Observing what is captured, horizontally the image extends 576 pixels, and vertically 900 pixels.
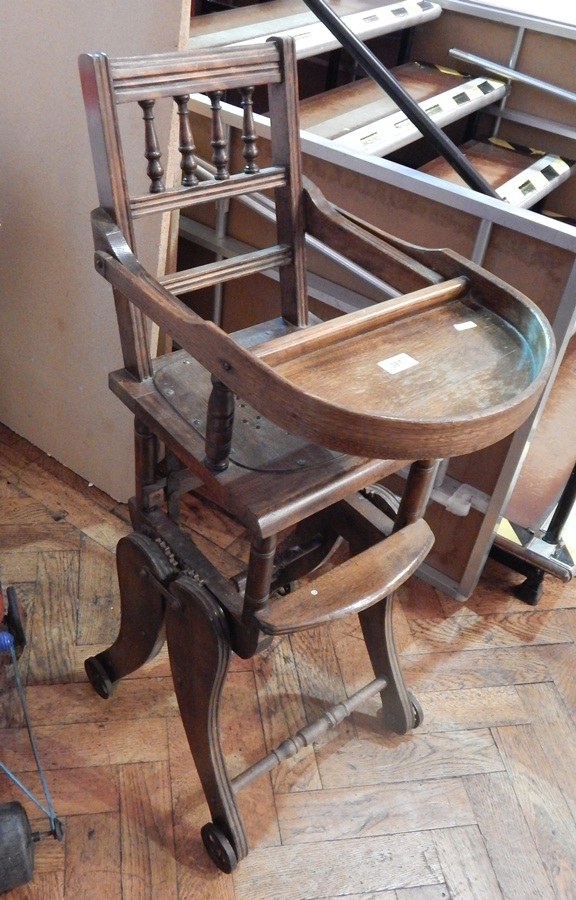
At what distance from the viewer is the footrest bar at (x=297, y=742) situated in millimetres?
1234

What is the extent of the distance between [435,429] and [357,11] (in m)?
1.68

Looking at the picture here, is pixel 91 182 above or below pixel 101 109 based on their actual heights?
below

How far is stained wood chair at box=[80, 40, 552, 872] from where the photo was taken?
88cm

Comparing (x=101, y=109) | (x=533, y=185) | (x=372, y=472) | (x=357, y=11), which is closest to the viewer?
(x=101, y=109)

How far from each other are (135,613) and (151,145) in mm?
686

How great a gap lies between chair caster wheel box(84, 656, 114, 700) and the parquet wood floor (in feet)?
0.08

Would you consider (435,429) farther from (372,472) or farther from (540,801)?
(540,801)

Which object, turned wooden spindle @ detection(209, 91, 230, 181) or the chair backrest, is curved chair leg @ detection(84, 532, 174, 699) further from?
turned wooden spindle @ detection(209, 91, 230, 181)

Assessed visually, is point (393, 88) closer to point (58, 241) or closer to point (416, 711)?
point (58, 241)

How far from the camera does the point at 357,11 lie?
82.4 inches

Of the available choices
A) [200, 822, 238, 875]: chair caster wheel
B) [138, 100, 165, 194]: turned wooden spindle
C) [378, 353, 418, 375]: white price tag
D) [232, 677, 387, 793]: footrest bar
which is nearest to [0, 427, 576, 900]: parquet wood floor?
[200, 822, 238, 875]: chair caster wheel

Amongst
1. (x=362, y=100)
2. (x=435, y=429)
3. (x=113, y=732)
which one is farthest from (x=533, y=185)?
(x=113, y=732)

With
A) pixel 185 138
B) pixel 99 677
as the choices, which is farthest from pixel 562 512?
pixel 185 138

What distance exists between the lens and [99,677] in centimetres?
142
